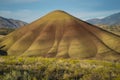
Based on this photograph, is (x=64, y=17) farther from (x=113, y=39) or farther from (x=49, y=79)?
(x=49, y=79)

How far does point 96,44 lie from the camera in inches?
3748

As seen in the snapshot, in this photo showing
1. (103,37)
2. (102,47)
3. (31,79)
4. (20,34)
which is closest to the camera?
(31,79)

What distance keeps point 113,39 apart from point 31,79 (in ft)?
270

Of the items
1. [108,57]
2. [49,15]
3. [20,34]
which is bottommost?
[108,57]

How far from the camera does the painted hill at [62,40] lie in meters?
91.1

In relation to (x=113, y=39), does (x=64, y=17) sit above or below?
above

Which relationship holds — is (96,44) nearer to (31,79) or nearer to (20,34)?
(20,34)

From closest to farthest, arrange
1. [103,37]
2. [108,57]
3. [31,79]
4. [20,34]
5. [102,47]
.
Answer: [31,79], [108,57], [102,47], [103,37], [20,34]

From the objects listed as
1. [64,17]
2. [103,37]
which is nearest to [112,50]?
[103,37]

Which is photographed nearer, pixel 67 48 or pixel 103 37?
pixel 67 48

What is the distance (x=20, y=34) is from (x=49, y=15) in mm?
13787

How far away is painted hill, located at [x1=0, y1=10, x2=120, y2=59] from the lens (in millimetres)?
91062

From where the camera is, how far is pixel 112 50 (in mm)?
91500

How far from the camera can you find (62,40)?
321 ft
